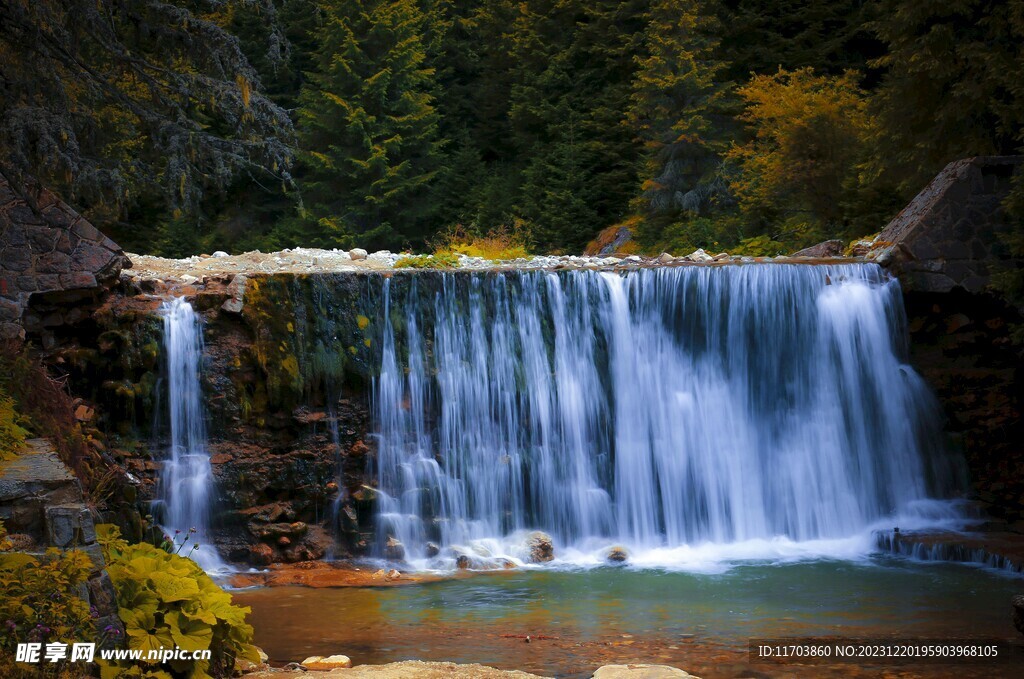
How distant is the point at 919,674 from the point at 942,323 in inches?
302

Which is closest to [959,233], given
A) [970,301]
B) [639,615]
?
[970,301]

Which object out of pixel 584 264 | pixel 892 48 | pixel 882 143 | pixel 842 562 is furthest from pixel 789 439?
pixel 892 48

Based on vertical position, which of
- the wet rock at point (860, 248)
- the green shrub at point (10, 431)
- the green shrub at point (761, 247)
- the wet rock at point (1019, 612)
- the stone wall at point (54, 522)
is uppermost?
the green shrub at point (761, 247)

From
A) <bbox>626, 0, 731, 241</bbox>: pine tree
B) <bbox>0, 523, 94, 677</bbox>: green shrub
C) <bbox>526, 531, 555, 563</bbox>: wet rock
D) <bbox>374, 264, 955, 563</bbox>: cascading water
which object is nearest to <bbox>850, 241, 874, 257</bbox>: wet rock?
<bbox>374, 264, 955, 563</bbox>: cascading water

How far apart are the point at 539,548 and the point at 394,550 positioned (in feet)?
5.35

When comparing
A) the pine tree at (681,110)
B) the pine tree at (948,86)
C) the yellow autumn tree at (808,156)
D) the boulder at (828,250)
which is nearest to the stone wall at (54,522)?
the pine tree at (948,86)

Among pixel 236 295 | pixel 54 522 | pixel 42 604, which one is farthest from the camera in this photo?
pixel 236 295

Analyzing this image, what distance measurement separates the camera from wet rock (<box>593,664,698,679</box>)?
20.0 ft

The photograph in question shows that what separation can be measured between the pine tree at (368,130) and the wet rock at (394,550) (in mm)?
17408

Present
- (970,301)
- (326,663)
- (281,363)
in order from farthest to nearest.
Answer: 1. (970,301)
2. (281,363)
3. (326,663)

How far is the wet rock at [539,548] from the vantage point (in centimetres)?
1115

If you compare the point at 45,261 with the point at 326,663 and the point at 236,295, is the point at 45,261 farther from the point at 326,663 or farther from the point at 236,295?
the point at 326,663

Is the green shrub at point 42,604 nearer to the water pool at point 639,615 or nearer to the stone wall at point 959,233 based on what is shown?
the water pool at point 639,615

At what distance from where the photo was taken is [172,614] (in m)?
5.86
